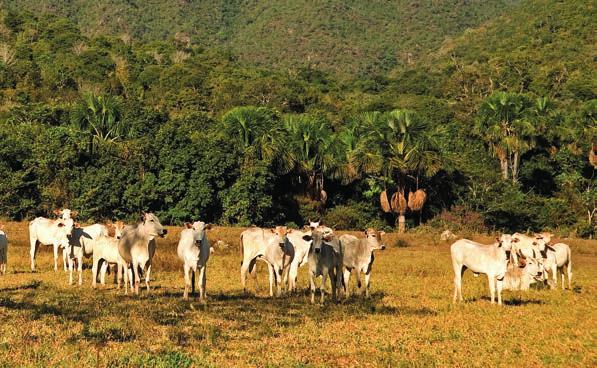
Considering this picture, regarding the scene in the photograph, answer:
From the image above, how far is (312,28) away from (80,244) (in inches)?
6550

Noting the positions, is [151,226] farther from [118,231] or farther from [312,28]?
[312,28]

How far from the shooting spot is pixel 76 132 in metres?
48.6

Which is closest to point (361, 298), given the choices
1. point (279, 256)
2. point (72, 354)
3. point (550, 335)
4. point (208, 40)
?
point (279, 256)

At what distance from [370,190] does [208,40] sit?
139 m

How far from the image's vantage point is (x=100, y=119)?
52406 mm

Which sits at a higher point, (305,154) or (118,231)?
(305,154)

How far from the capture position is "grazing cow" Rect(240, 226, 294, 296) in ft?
56.2

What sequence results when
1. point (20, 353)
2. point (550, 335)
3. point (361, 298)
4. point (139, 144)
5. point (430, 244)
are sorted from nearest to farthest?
point (20, 353), point (550, 335), point (361, 298), point (430, 244), point (139, 144)


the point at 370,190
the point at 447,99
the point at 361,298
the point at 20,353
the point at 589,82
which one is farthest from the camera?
the point at 447,99

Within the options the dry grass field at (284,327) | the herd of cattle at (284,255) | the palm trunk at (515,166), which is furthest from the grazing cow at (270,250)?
the palm trunk at (515,166)

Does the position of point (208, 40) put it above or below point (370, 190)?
above

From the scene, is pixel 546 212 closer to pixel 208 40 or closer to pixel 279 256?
pixel 279 256

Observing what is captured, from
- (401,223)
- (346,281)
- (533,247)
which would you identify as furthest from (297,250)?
(401,223)

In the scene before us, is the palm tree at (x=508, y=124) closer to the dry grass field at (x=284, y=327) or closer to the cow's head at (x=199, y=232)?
the dry grass field at (x=284, y=327)
